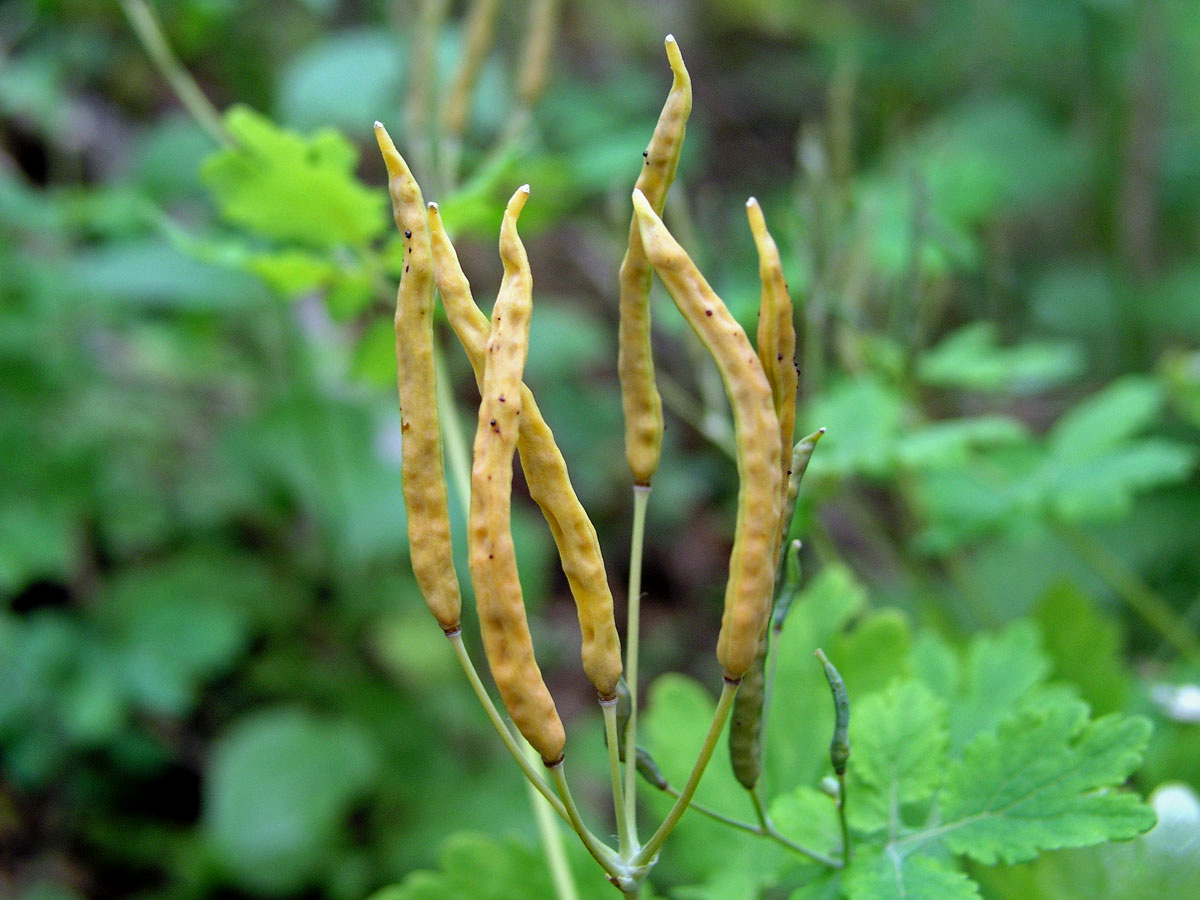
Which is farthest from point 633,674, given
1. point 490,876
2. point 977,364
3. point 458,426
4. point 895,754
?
point 977,364

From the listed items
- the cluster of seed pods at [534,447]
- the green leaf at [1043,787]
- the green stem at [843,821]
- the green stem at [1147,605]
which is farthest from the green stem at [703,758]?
the green stem at [1147,605]

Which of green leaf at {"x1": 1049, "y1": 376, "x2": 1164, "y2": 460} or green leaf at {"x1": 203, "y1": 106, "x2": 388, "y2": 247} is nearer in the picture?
green leaf at {"x1": 203, "y1": 106, "x2": 388, "y2": 247}

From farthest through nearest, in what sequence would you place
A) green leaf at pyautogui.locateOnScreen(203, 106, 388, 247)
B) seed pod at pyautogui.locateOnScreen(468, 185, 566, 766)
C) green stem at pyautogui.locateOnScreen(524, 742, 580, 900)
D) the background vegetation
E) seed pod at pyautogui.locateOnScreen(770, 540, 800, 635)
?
the background vegetation < green leaf at pyautogui.locateOnScreen(203, 106, 388, 247) < green stem at pyautogui.locateOnScreen(524, 742, 580, 900) < seed pod at pyautogui.locateOnScreen(770, 540, 800, 635) < seed pod at pyautogui.locateOnScreen(468, 185, 566, 766)

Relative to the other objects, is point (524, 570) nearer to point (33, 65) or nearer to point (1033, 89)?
point (33, 65)

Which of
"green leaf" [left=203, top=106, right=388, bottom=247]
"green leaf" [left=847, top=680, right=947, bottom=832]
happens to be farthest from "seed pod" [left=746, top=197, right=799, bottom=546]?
"green leaf" [left=203, top=106, right=388, bottom=247]

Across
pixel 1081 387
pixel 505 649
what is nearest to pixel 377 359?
pixel 505 649

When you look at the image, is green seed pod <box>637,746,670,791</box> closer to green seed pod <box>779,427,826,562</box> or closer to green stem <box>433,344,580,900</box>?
green stem <box>433,344,580,900</box>

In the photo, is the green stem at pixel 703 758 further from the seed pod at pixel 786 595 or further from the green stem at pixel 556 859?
the green stem at pixel 556 859
